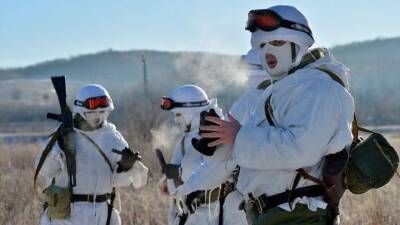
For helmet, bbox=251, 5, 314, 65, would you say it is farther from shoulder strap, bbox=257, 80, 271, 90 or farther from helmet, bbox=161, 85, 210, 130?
helmet, bbox=161, 85, 210, 130

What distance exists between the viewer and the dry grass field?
34.2ft

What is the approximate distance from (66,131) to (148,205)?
15.0 feet

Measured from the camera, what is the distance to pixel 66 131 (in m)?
8.51

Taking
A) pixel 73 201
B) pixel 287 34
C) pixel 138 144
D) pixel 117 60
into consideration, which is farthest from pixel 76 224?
pixel 117 60

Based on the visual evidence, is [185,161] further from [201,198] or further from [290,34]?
[290,34]

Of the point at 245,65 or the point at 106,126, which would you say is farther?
the point at 106,126

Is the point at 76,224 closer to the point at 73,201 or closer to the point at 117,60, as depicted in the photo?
the point at 73,201

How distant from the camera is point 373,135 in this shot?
4578mm

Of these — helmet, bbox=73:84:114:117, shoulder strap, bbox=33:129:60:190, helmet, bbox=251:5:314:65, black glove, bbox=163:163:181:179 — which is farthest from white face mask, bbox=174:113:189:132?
helmet, bbox=251:5:314:65

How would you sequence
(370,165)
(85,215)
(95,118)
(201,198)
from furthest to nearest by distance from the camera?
(95,118) < (85,215) < (201,198) < (370,165)

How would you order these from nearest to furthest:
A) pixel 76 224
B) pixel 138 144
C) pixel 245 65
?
pixel 245 65 < pixel 76 224 < pixel 138 144

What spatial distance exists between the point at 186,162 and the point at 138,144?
15594 millimetres

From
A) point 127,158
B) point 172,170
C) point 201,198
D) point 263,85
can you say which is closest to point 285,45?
point 263,85

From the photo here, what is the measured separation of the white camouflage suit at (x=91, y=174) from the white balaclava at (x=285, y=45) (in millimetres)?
4062
